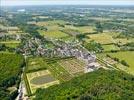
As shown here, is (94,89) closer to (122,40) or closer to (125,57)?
(125,57)

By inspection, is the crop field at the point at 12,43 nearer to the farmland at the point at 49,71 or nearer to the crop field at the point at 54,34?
the crop field at the point at 54,34

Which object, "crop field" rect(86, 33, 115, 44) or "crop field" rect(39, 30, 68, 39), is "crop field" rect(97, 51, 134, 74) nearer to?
"crop field" rect(86, 33, 115, 44)

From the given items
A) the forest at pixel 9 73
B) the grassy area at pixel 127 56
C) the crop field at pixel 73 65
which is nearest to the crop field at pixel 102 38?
the grassy area at pixel 127 56

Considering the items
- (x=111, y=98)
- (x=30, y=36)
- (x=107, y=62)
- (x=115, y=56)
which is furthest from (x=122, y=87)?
(x=30, y=36)

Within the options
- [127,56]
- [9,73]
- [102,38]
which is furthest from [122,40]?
[9,73]

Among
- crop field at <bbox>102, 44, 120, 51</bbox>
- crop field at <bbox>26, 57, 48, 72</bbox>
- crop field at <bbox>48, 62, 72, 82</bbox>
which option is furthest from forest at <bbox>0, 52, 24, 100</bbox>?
crop field at <bbox>102, 44, 120, 51</bbox>

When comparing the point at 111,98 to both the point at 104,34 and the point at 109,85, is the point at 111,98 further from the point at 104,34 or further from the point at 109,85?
the point at 104,34
